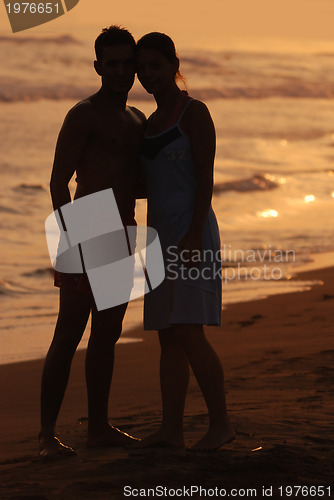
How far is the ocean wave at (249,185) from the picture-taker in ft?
55.4

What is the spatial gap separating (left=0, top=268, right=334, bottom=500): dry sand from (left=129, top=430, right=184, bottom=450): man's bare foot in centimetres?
10

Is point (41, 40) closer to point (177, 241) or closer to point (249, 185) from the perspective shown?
point (249, 185)

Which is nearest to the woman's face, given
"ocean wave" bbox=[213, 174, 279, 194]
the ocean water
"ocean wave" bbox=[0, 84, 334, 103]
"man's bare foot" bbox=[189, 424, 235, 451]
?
"man's bare foot" bbox=[189, 424, 235, 451]

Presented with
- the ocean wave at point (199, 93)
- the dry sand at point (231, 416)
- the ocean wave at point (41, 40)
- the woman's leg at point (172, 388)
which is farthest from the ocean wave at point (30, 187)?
the ocean wave at point (41, 40)

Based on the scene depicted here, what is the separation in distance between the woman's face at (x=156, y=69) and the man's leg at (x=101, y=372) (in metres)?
1.10

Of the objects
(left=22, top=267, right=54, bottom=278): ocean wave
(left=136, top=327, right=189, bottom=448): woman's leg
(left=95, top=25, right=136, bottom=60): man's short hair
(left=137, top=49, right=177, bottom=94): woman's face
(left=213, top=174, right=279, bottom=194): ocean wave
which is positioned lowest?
(left=136, top=327, right=189, bottom=448): woman's leg

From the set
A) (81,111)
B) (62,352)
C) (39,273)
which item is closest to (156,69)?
(81,111)

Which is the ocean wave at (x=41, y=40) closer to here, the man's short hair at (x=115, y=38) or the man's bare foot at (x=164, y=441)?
the man's short hair at (x=115, y=38)

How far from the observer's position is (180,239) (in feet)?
14.6

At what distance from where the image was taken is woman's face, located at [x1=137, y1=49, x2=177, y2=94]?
4.48m

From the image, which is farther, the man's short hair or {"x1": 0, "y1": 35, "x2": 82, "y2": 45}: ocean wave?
{"x1": 0, "y1": 35, "x2": 82, "y2": 45}: ocean wave

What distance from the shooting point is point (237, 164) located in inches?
764

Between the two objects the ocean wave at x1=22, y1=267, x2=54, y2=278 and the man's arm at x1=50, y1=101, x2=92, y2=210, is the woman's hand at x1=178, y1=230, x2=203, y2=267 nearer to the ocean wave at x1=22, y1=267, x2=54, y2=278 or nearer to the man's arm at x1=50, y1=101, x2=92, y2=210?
the man's arm at x1=50, y1=101, x2=92, y2=210

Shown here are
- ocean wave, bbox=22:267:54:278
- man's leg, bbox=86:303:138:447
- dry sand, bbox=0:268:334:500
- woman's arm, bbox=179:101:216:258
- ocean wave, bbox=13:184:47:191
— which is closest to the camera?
dry sand, bbox=0:268:334:500
